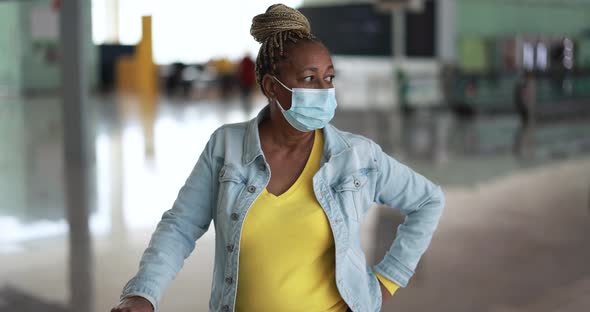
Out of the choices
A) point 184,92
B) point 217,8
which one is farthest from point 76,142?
point 217,8

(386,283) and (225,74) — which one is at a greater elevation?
(225,74)

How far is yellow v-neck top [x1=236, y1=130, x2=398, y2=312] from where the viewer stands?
227cm

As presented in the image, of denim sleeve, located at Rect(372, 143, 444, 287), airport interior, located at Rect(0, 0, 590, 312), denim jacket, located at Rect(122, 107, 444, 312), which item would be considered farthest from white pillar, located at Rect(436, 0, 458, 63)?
denim jacket, located at Rect(122, 107, 444, 312)

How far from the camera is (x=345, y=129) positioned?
17.5 meters

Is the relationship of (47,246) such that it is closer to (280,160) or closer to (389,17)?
(280,160)

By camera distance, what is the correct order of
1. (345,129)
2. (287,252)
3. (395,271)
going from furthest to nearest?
(345,129) < (395,271) < (287,252)

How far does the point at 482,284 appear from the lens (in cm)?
580

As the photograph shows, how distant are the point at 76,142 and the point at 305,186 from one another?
10.4 meters

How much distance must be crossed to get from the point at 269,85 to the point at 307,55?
0.66ft

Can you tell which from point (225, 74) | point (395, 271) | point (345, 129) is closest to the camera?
point (395, 271)

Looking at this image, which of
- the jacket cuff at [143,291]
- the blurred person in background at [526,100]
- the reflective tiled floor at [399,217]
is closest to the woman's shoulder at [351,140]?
the jacket cuff at [143,291]

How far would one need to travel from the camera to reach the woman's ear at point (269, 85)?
2.41 meters

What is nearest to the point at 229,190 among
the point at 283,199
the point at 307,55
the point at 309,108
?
the point at 283,199

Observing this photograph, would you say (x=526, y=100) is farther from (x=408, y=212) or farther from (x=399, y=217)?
(x=408, y=212)
